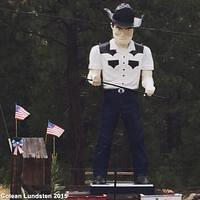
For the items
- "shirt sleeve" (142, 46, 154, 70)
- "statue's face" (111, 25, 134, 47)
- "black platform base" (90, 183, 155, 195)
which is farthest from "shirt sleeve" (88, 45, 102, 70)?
"black platform base" (90, 183, 155, 195)

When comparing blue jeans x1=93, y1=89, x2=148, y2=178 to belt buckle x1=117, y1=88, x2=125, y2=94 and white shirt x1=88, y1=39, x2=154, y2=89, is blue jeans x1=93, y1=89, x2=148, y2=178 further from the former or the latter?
white shirt x1=88, y1=39, x2=154, y2=89

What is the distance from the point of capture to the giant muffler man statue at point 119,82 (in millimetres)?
9828

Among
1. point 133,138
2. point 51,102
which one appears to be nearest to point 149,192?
point 133,138

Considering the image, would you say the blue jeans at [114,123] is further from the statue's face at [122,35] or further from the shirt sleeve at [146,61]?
the statue's face at [122,35]

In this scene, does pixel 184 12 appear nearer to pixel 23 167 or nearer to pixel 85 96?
pixel 85 96

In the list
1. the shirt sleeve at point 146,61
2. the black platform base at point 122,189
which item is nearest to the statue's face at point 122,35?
the shirt sleeve at point 146,61

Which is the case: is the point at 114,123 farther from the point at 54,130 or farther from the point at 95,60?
the point at 54,130

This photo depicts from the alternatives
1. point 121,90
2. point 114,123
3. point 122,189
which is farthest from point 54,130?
point 122,189

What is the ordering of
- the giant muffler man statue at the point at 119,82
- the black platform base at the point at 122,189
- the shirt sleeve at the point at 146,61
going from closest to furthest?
the black platform base at the point at 122,189 < the giant muffler man statue at the point at 119,82 < the shirt sleeve at the point at 146,61

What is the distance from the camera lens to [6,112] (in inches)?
858

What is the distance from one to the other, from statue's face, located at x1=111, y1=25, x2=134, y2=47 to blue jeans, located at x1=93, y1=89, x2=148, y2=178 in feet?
2.30

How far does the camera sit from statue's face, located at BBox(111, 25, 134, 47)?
9852 millimetres

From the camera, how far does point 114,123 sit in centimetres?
994

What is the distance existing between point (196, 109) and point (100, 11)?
13.9ft
